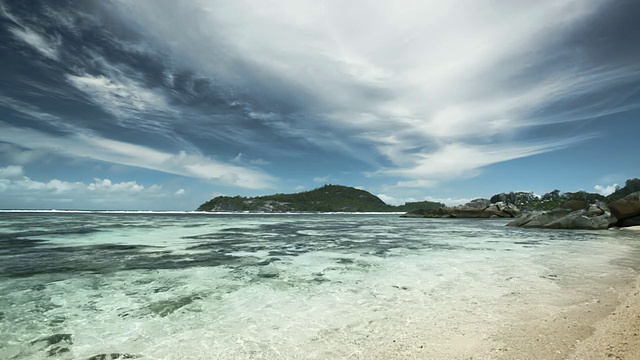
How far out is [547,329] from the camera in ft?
16.8

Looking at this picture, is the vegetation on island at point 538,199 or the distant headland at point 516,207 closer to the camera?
the distant headland at point 516,207

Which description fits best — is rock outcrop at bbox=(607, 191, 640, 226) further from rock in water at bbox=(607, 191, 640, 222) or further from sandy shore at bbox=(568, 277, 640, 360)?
sandy shore at bbox=(568, 277, 640, 360)

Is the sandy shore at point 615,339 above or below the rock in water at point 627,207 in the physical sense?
below

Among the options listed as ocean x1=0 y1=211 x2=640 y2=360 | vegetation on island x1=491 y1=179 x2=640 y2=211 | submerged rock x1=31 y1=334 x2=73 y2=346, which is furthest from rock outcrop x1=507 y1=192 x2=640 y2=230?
vegetation on island x1=491 y1=179 x2=640 y2=211

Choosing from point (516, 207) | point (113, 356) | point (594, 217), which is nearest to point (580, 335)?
point (113, 356)

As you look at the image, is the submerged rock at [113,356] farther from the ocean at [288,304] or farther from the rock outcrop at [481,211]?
the rock outcrop at [481,211]

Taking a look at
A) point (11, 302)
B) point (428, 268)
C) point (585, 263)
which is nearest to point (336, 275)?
point (428, 268)

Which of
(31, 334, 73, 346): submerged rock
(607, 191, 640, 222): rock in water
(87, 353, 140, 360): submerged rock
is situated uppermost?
(607, 191, 640, 222): rock in water

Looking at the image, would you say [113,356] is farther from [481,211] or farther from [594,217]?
[481,211]

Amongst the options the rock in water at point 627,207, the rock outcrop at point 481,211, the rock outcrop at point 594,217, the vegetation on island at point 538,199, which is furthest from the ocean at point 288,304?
the vegetation on island at point 538,199

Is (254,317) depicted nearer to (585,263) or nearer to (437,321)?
(437,321)

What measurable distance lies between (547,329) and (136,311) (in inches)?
307

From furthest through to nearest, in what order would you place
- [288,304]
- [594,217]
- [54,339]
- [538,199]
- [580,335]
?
[538,199], [594,217], [288,304], [54,339], [580,335]

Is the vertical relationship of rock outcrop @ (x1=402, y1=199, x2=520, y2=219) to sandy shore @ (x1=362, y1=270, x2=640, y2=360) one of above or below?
above
